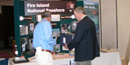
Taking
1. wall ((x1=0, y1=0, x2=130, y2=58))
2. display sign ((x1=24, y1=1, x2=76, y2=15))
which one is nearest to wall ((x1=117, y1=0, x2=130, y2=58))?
wall ((x1=0, y1=0, x2=130, y2=58))

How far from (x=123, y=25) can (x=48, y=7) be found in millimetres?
3964

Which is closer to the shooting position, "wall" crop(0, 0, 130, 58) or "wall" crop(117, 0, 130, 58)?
"wall" crop(0, 0, 130, 58)

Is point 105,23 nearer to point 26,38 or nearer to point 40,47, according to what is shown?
point 26,38

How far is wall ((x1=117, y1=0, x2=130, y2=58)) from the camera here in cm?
662

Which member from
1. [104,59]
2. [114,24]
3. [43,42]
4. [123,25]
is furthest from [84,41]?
[123,25]

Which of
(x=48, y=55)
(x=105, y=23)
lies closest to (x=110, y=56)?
(x=48, y=55)

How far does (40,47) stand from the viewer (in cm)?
266

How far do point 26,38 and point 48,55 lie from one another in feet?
2.90

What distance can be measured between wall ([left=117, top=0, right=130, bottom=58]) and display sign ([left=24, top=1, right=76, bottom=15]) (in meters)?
3.36

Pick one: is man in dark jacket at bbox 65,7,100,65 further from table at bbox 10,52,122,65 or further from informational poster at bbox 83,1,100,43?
informational poster at bbox 83,1,100,43

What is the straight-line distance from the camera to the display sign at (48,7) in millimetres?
3439

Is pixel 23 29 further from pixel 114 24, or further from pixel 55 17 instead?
pixel 114 24

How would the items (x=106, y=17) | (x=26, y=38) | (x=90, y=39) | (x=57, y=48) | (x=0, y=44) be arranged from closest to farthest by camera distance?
(x=90, y=39)
(x=26, y=38)
(x=57, y=48)
(x=106, y=17)
(x=0, y=44)

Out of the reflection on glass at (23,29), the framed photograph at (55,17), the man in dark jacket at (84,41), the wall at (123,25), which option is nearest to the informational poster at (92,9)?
the framed photograph at (55,17)
